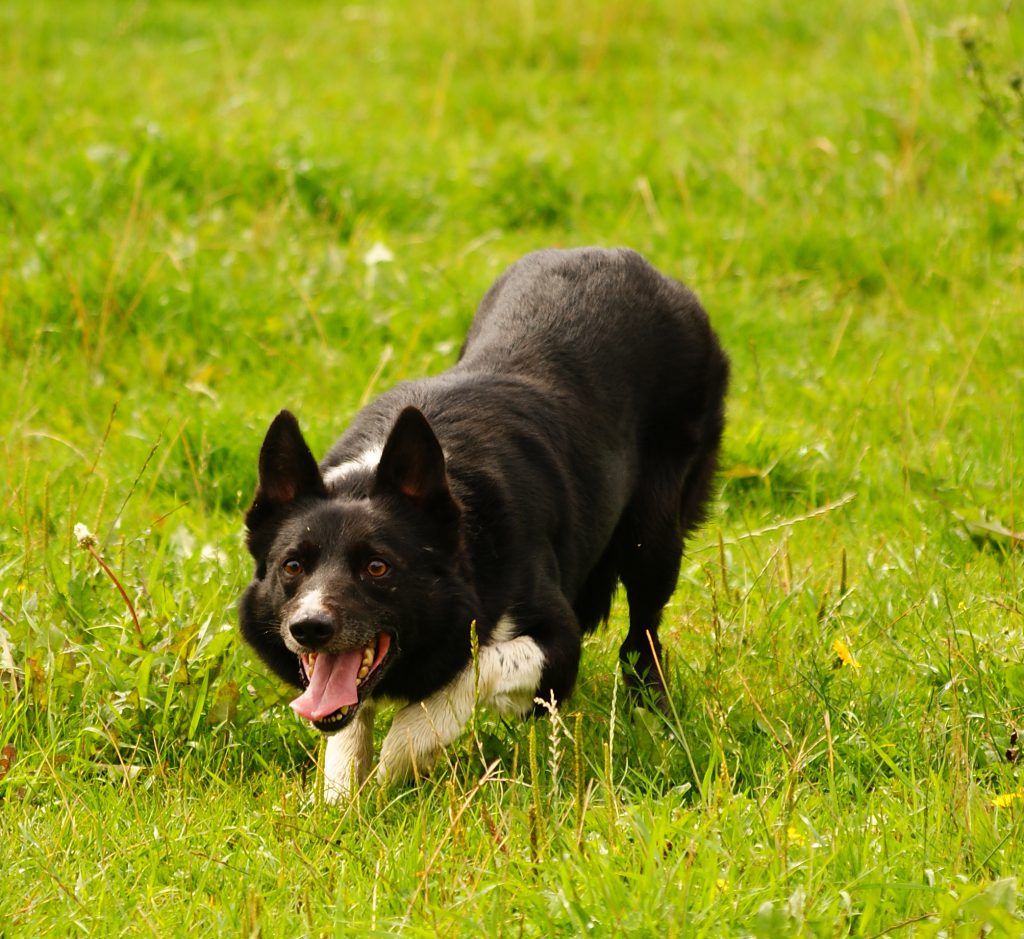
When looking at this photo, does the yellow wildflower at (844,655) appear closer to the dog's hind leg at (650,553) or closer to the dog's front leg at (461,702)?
the dog's hind leg at (650,553)

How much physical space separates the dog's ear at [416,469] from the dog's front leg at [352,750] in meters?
0.54

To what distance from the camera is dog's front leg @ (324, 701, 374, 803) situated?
390 centimetres

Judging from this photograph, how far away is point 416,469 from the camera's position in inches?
150

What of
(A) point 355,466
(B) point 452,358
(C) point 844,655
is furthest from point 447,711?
(B) point 452,358

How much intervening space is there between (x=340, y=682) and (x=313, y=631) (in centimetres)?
25

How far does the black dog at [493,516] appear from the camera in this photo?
12.3ft

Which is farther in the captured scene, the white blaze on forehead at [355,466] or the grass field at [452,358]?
the white blaze on forehead at [355,466]

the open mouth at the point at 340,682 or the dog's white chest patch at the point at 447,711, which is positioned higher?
the open mouth at the point at 340,682

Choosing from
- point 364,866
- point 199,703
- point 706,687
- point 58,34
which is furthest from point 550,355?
point 58,34

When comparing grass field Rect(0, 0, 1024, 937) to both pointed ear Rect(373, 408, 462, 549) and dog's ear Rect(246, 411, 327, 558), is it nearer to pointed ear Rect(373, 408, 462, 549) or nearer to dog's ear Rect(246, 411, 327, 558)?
dog's ear Rect(246, 411, 327, 558)

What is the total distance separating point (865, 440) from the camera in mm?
6070

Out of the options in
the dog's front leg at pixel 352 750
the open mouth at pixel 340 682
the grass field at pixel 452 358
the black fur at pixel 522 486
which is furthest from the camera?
the dog's front leg at pixel 352 750

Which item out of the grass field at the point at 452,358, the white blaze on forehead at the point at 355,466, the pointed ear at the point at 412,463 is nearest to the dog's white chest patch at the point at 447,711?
the grass field at the point at 452,358

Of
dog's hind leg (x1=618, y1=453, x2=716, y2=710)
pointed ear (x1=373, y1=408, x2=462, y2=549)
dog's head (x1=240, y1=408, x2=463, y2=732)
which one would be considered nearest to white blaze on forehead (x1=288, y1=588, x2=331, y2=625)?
dog's head (x1=240, y1=408, x2=463, y2=732)
